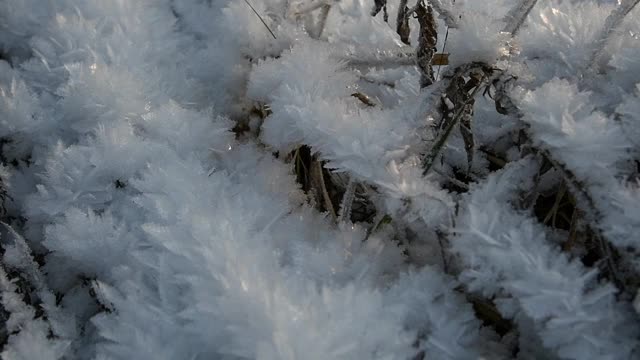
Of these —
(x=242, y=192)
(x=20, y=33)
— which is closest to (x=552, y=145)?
(x=242, y=192)

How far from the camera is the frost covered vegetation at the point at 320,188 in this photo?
0.65 metres

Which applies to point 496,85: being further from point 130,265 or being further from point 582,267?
point 130,265

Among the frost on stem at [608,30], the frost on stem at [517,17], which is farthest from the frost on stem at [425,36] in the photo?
the frost on stem at [608,30]

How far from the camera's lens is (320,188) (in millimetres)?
908

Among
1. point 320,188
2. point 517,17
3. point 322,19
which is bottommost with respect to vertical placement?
point 320,188

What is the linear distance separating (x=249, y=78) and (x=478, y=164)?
0.40 metres

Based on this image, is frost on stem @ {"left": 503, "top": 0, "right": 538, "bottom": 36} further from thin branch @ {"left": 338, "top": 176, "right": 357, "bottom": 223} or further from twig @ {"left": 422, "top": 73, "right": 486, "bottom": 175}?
thin branch @ {"left": 338, "top": 176, "right": 357, "bottom": 223}

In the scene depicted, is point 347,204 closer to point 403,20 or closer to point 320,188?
point 320,188

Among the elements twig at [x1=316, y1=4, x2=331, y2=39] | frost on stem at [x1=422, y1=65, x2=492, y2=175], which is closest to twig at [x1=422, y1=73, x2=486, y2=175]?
frost on stem at [x1=422, y1=65, x2=492, y2=175]

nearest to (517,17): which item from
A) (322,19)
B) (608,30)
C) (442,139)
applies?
(608,30)

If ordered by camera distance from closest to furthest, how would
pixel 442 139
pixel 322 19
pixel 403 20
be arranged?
pixel 442 139 < pixel 403 20 < pixel 322 19

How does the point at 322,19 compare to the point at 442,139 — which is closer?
the point at 442,139

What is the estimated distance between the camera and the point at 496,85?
31.4 inches

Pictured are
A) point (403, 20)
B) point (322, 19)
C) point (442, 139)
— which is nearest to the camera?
point (442, 139)
